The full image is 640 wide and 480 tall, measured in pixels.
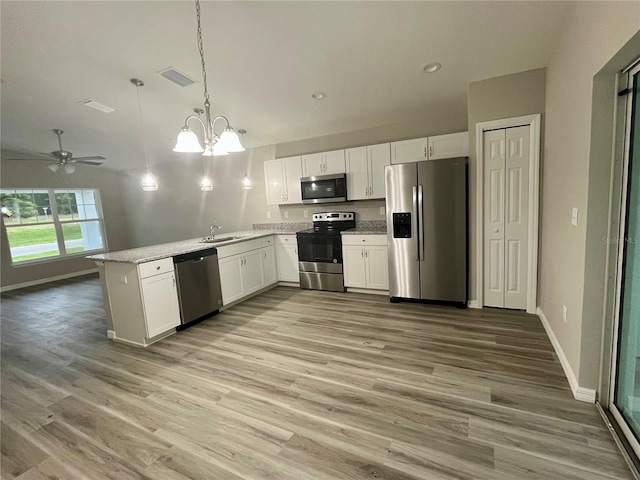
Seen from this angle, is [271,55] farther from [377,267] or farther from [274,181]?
[377,267]

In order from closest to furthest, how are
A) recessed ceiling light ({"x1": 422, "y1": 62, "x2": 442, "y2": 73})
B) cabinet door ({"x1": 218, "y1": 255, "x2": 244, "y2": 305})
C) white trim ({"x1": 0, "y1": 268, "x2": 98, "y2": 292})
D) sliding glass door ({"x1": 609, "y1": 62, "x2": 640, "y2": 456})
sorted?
1. sliding glass door ({"x1": 609, "y1": 62, "x2": 640, "y2": 456})
2. recessed ceiling light ({"x1": 422, "y1": 62, "x2": 442, "y2": 73})
3. cabinet door ({"x1": 218, "y1": 255, "x2": 244, "y2": 305})
4. white trim ({"x1": 0, "y1": 268, "x2": 98, "y2": 292})

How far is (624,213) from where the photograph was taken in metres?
1.66

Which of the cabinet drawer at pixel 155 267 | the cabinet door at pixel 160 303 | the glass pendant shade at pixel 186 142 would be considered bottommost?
the cabinet door at pixel 160 303

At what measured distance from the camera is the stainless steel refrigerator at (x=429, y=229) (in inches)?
134

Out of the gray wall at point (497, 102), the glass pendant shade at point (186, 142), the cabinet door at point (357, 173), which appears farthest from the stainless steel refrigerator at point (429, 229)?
the glass pendant shade at point (186, 142)

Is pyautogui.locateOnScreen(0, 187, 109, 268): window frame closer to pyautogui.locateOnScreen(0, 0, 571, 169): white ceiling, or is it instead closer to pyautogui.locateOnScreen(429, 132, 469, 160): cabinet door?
pyautogui.locateOnScreen(0, 0, 571, 169): white ceiling

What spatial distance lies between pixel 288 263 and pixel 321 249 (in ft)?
2.40

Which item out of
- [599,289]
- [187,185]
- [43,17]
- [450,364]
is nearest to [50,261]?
[187,185]

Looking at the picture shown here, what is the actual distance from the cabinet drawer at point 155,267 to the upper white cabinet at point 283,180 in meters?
2.30

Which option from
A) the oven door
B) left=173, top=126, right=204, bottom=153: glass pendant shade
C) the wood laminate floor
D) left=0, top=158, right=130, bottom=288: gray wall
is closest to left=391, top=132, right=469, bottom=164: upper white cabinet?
the oven door

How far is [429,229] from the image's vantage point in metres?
3.56

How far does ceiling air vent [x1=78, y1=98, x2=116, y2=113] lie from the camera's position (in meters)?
4.00

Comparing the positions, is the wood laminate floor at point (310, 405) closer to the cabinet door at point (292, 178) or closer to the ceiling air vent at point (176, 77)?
the cabinet door at point (292, 178)

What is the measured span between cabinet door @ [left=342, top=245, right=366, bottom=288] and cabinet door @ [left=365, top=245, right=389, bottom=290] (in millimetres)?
79
